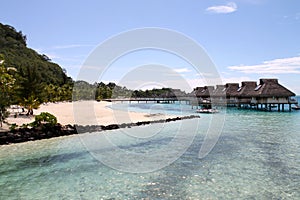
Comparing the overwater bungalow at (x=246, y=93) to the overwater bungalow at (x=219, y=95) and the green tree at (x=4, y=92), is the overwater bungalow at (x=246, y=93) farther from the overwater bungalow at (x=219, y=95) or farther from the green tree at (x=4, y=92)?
the green tree at (x=4, y=92)

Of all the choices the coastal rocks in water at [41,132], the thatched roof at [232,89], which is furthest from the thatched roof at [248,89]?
the coastal rocks in water at [41,132]

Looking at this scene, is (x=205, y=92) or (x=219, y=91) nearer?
(x=219, y=91)

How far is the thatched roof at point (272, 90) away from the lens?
35344mm

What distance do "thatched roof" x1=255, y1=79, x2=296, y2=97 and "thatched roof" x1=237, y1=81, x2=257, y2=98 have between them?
4.35ft

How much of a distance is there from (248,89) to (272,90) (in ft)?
13.9

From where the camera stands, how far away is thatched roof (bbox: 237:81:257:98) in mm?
38241

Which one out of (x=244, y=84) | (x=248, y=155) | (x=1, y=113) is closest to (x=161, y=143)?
(x=248, y=155)

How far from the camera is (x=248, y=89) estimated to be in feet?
129

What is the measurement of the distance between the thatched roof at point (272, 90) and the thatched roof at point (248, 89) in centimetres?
133

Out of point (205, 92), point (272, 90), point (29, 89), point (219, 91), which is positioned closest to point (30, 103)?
point (29, 89)

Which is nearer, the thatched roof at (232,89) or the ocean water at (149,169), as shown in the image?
the ocean water at (149,169)

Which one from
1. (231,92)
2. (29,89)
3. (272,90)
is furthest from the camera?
(231,92)

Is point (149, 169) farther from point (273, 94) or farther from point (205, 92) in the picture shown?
point (205, 92)

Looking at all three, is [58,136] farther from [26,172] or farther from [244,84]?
[244,84]
